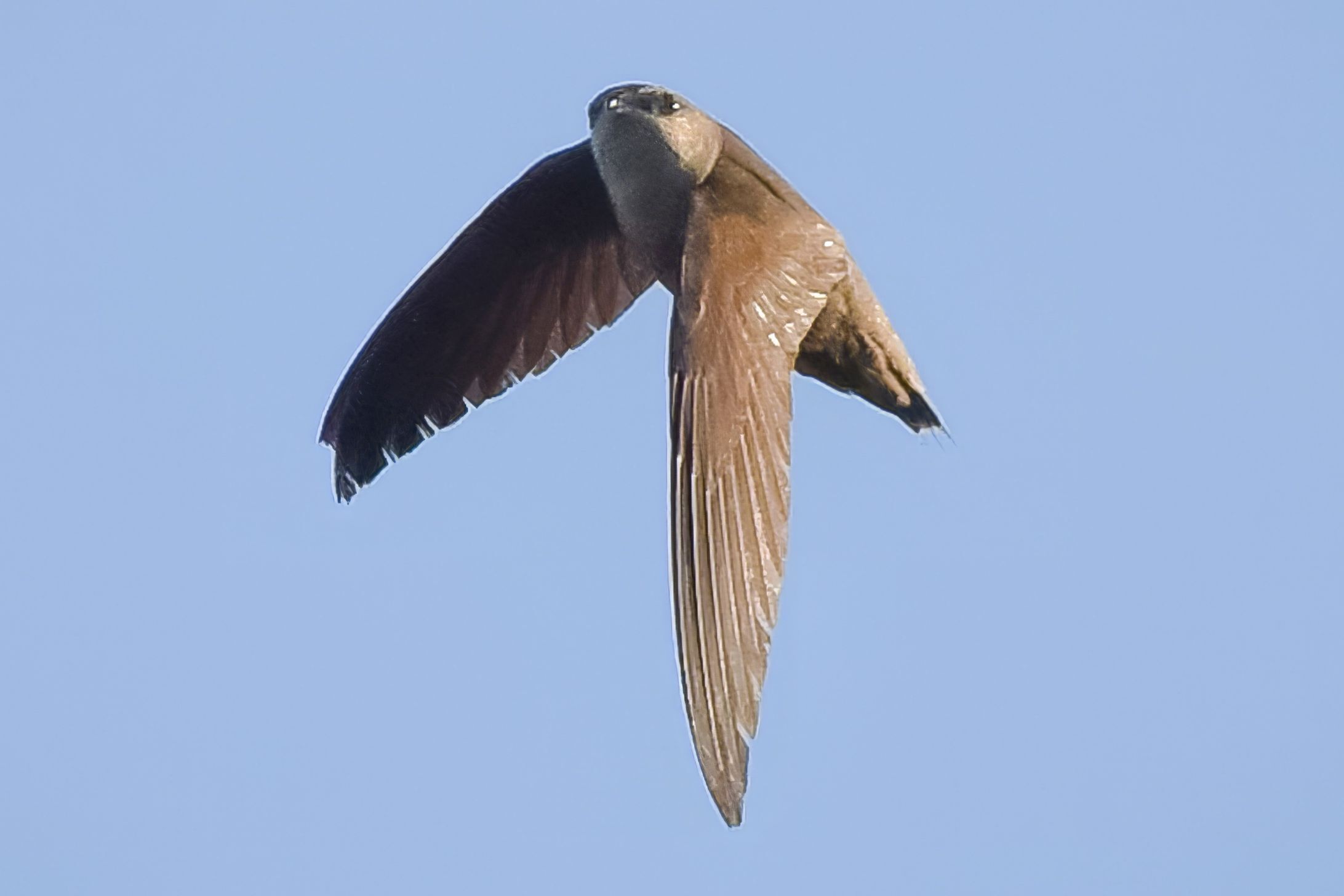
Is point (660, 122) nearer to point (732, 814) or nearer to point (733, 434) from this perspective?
point (733, 434)

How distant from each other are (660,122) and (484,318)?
1382mm

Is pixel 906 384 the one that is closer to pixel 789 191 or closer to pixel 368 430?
pixel 789 191

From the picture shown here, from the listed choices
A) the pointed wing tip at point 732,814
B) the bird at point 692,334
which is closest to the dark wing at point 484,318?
the bird at point 692,334

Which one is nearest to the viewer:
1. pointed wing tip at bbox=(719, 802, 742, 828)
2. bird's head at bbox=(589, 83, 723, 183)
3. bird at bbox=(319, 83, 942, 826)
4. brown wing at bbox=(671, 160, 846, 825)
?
pointed wing tip at bbox=(719, 802, 742, 828)

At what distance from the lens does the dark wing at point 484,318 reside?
919 cm

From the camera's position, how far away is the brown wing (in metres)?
7.23

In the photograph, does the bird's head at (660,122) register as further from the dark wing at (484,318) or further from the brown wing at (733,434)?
the dark wing at (484,318)

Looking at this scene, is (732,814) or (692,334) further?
(692,334)

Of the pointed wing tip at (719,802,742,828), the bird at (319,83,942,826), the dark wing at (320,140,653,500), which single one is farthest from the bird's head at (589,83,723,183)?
the pointed wing tip at (719,802,742,828)

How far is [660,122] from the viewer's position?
822cm

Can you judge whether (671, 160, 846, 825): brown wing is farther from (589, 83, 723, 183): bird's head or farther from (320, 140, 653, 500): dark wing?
(320, 140, 653, 500): dark wing

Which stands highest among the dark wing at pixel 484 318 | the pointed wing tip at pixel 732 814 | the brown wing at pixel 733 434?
the dark wing at pixel 484 318

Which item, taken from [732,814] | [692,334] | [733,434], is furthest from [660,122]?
[732,814]

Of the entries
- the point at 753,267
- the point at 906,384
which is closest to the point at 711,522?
the point at 753,267
